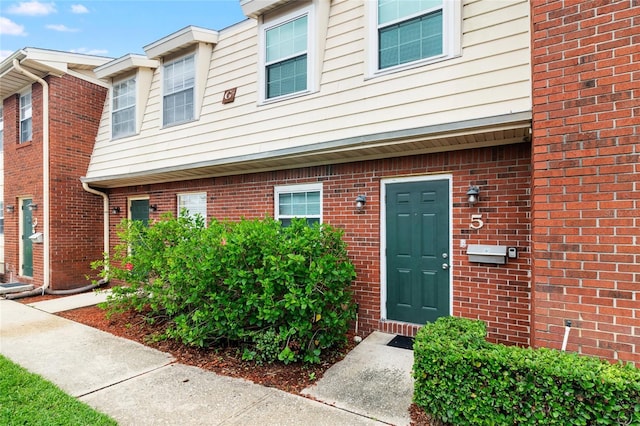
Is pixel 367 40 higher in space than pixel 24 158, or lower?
higher

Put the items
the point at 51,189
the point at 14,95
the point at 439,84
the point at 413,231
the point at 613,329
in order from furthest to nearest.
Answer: the point at 14,95 < the point at 51,189 < the point at 413,231 < the point at 439,84 < the point at 613,329

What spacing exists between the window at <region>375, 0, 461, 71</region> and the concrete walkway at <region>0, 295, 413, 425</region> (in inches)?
152

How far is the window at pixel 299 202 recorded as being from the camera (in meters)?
5.87

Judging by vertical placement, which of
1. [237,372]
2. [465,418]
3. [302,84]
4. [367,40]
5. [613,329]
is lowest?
[237,372]

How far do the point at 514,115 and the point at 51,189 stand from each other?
987 cm

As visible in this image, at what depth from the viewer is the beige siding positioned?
4.04 metres

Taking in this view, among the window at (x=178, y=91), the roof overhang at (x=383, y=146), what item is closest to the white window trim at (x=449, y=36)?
the roof overhang at (x=383, y=146)

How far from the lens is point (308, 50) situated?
18.6 feet

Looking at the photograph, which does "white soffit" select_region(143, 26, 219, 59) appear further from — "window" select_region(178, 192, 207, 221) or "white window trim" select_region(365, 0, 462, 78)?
"white window trim" select_region(365, 0, 462, 78)

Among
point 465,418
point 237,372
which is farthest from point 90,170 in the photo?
point 465,418

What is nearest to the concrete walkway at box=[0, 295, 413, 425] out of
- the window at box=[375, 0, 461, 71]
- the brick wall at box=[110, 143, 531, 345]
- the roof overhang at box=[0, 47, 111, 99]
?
the brick wall at box=[110, 143, 531, 345]

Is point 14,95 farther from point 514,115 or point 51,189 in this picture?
point 514,115

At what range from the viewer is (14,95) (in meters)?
9.75

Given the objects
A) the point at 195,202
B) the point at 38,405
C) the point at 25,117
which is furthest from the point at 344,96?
the point at 25,117
